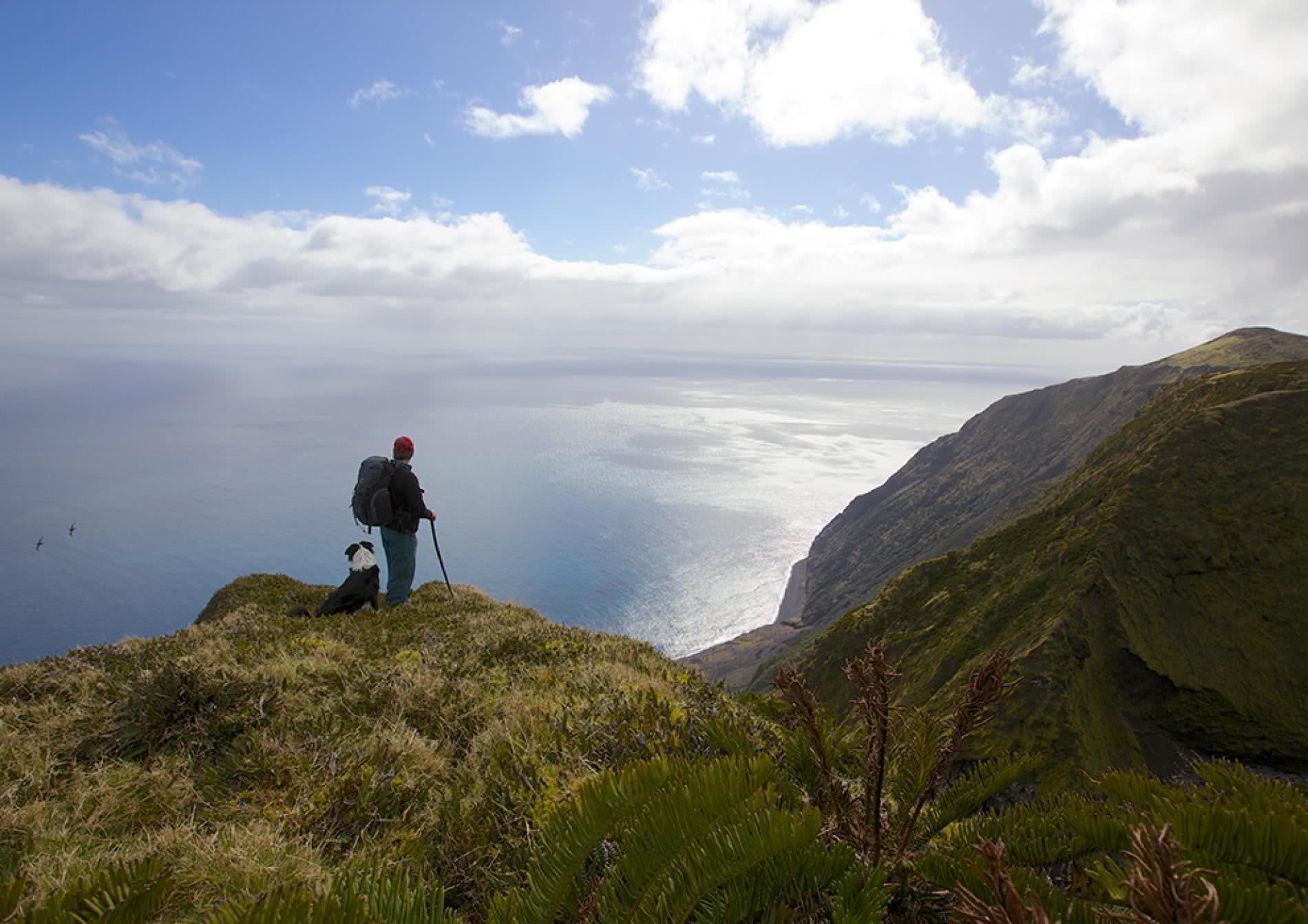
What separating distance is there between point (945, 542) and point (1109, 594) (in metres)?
65.9

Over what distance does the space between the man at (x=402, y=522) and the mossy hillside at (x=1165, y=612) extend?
26.7ft

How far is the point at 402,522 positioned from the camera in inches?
448

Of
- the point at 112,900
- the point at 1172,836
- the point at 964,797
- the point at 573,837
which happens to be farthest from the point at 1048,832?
the point at 112,900

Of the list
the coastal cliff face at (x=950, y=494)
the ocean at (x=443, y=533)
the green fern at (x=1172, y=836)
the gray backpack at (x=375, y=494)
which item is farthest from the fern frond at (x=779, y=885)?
the ocean at (x=443, y=533)

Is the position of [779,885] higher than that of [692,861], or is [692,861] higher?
[692,861]

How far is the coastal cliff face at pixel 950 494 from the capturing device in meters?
62.7

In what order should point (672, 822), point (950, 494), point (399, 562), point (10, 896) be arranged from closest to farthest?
point (10, 896), point (672, 822), point (399, 562), point (950, 494)

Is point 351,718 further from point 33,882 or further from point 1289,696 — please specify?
point 1289,696

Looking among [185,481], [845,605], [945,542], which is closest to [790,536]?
[845,605]

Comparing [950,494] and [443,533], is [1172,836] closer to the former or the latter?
[950,494]

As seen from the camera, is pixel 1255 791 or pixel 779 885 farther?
pixel 779 885

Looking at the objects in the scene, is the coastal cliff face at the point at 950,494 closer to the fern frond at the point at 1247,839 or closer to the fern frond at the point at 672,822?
the fern frond at the point at 672,822

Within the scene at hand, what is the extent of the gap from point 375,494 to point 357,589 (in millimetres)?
1646

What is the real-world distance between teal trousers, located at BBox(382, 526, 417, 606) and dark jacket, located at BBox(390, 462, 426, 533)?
206 millimetres
